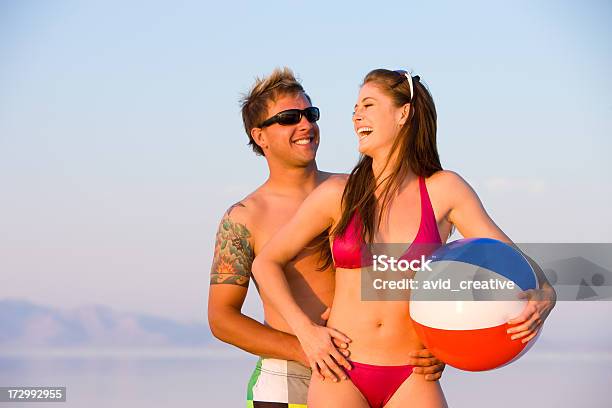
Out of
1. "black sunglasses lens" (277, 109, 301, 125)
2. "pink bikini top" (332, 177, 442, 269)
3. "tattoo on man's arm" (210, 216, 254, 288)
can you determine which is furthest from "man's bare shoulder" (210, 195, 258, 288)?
"pink bikini top" (332, 177, 442, 269)

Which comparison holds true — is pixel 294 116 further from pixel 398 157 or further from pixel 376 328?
pixel 376 328

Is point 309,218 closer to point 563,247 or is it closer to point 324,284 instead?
point 324,284

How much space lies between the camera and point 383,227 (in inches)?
191

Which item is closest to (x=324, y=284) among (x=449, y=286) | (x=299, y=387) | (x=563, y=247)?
(x=299, y=387)

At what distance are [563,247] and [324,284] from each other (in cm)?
206

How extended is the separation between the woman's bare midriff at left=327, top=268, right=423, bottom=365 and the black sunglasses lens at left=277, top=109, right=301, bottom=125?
180cm

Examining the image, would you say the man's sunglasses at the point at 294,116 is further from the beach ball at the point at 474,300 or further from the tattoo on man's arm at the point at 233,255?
the beach ball at the point at 474,300

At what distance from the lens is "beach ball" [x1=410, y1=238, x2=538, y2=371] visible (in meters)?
4.54

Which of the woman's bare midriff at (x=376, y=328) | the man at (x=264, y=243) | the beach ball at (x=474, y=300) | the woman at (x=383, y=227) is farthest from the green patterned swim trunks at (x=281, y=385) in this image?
the beach ball at (x=474, y=300)

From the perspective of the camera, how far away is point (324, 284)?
6004 mm

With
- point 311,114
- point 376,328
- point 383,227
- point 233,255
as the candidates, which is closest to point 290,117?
point 311,114

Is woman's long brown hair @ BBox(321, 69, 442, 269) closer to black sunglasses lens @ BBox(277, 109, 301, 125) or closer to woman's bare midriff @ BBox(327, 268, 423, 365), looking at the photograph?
woman's bare midriff @ BBox(327, 268, 423, 365)

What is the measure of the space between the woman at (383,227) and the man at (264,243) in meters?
0.84

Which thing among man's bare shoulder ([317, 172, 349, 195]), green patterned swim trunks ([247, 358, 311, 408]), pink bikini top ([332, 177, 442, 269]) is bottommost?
green patterned swim trunks ([247, 358, 311, 408])
